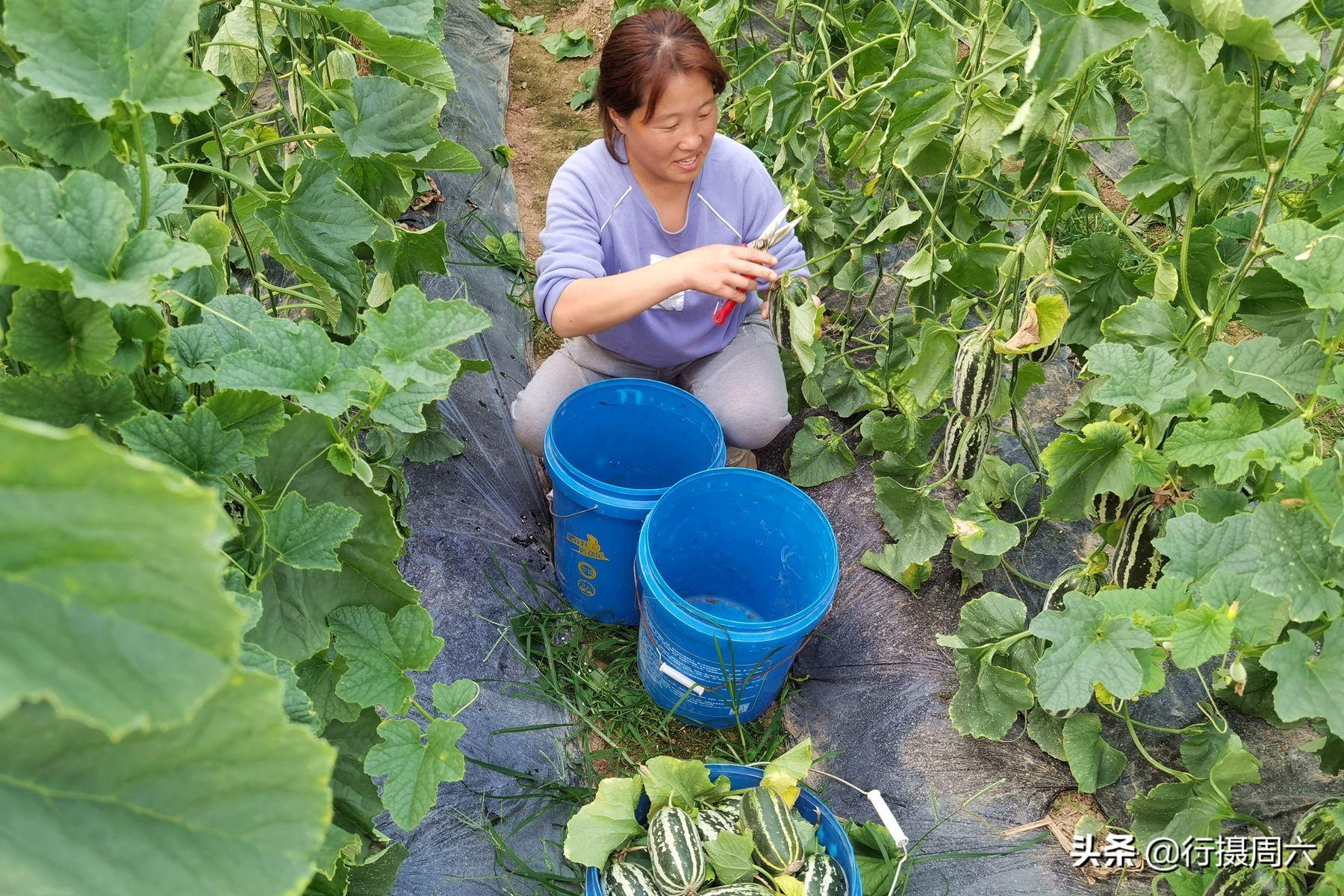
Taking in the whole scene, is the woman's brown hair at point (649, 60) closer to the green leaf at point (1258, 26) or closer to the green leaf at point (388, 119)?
the green leaf at point (388, 119)

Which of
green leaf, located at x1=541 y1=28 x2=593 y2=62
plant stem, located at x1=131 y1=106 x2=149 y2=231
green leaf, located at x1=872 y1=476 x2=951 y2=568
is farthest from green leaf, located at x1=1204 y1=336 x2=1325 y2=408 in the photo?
green leaf, located at x1=541 y1=28 x2=593 y2=62

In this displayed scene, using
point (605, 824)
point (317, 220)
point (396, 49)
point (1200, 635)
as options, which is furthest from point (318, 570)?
point (1200, 635)

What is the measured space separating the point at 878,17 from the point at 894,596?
55.2 inches

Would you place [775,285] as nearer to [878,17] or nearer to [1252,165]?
[878,17]

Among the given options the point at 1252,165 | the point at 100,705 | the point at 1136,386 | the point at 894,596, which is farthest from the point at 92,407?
the point at 894,596

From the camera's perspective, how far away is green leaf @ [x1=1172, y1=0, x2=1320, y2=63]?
3.73 ft

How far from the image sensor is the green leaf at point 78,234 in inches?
31.3

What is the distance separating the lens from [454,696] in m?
1.41

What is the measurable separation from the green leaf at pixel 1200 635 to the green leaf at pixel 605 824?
36.7 inches

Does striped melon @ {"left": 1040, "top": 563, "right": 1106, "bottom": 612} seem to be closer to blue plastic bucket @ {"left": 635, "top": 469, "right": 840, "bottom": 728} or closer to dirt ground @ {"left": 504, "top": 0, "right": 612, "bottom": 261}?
blue plastic bucket @ {"left": 635, "top": 469, "right": 840, "bottom": 728}

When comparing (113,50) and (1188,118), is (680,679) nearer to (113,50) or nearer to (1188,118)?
(1188,118)

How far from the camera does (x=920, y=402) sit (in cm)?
203

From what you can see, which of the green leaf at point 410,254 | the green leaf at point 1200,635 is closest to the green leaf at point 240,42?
the green leaf at point 410,254

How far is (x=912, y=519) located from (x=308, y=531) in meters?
1.48
